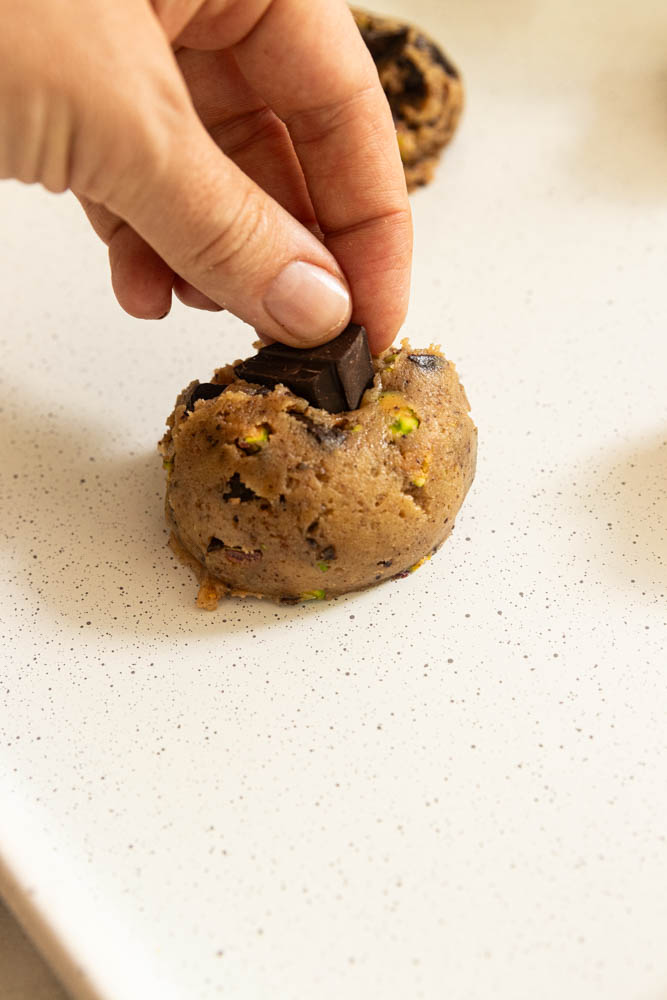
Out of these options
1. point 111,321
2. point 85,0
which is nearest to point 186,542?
point 111,321

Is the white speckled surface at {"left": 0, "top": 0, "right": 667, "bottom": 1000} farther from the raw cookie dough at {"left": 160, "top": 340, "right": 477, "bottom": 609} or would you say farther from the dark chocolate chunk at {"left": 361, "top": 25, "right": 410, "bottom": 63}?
the dark chocolate chunk at {"left": 361, "top": 25, "right": 410, "bottom": 63}

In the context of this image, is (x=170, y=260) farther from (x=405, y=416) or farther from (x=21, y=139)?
(x=405, y=416)

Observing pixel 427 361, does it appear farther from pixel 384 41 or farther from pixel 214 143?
pixel 384 41

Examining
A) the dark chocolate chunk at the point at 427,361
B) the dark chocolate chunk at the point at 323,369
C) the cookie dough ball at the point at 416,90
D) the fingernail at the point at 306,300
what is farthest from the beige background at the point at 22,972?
the cookie dough ball at the point at 416,90

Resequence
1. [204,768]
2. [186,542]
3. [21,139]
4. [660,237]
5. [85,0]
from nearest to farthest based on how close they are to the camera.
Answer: [85,0] → [21,139] → [204,768] → [186,542] → [660,237]

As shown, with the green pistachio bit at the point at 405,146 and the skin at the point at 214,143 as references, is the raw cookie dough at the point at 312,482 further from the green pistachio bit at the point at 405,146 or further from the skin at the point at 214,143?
the green pistachio bit at the point at 405,146

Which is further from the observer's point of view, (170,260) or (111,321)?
(111,321)
